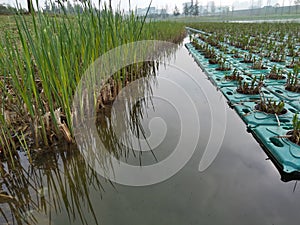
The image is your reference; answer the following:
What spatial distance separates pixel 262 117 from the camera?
1.52 meters

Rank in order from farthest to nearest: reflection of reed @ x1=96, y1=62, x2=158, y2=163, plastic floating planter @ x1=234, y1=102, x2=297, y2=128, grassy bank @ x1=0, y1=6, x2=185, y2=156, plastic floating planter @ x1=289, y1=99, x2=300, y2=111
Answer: plastic floating planter @ x1=289, y1=99, x2=300, y2=111 < plastic floating planter @ x1=234, y1=102, x2=297, y2=128 < reflection of reed @ x1=96, y1=62, x2=158, y2=163 < grassy bank @ x1=0, y1=6, x2=185, y2=156

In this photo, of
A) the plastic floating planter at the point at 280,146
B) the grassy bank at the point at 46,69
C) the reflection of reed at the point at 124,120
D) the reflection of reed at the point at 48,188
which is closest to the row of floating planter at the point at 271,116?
the plastic floating planter at the point at 280,146

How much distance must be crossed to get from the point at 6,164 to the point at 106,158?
52cm

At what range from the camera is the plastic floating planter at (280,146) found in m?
1.06

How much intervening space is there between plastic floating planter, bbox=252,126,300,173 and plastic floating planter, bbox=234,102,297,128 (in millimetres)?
66

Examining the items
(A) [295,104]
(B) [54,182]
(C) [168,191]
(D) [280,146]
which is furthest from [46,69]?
(A) [295,104]

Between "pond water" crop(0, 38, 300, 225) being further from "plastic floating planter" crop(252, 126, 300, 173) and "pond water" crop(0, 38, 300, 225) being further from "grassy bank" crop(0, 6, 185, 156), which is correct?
"grassy bank" crop(0, 6, 185, 156)

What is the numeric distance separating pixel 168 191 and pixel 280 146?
723mm

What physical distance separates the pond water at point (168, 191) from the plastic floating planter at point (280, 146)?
0.18ft

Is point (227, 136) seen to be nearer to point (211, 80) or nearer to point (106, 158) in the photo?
point (106, 158)

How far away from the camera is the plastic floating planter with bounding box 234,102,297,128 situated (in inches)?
57.3

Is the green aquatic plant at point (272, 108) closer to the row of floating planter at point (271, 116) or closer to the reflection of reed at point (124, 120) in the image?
the row of floating planter at point (271, 116)

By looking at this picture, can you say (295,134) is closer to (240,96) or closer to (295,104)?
(295,104)

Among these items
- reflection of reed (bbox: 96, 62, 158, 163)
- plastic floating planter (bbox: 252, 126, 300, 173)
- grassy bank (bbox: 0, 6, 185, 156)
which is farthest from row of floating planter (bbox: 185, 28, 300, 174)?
grassy bank (bbox: 0, 6, 185, 156)
